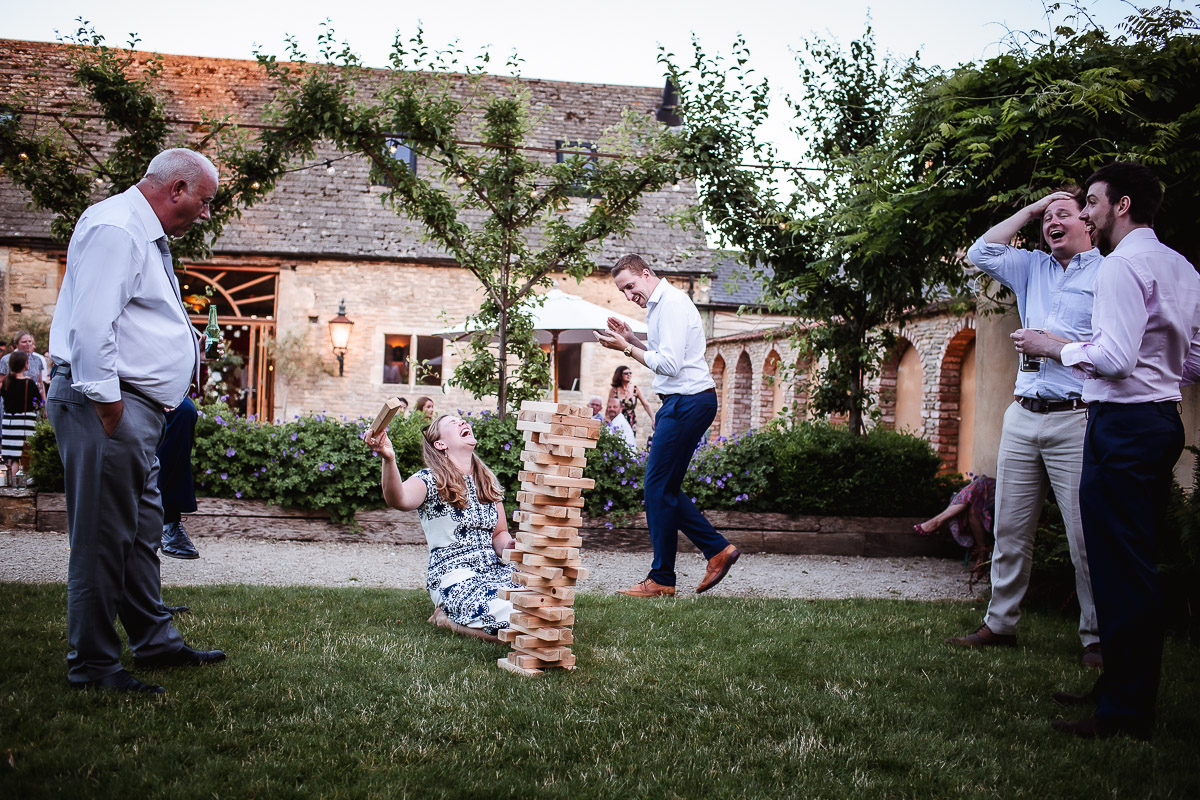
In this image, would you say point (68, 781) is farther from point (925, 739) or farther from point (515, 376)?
point (515, 376)

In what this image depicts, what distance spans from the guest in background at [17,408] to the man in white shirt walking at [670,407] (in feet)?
25.6

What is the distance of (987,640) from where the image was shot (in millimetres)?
4305

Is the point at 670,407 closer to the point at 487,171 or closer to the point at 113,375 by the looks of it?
the point at 113,375

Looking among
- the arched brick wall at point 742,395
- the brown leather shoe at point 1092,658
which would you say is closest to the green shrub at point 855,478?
the brown leather shoe at point 1092,658

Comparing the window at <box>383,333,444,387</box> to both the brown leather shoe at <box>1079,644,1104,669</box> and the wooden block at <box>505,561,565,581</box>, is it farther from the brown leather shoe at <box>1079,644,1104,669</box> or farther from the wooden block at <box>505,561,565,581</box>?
the brown leather shoe at <box>1079,644,1104,669</box>

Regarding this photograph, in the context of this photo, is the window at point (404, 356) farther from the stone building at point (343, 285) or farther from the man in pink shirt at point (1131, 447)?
the man in pink shirt at point (1131, 447)

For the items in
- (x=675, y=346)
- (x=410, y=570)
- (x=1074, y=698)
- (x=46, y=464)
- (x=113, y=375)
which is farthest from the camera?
(x=46, y=464)

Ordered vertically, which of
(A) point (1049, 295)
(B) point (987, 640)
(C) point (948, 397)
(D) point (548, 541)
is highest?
(A) point (1049, 295)

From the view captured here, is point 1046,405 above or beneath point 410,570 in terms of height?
above

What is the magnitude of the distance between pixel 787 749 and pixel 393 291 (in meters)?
15.2

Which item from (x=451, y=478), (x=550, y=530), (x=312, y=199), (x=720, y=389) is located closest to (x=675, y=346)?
(x=451, y=478)

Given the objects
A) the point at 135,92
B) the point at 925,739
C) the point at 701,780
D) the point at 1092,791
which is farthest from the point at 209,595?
the point at 135,92

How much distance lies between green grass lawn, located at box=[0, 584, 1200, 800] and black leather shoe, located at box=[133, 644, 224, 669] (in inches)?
3.7

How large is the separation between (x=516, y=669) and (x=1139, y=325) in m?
2.60
